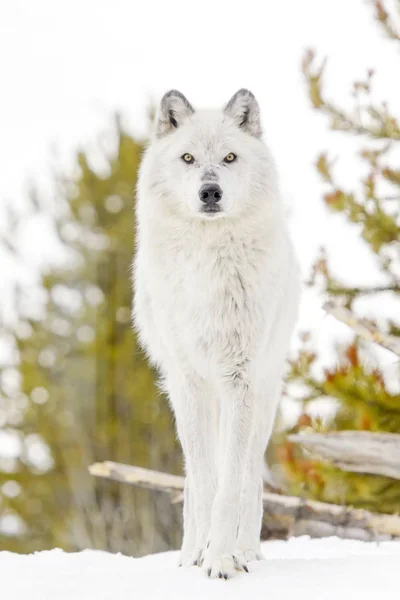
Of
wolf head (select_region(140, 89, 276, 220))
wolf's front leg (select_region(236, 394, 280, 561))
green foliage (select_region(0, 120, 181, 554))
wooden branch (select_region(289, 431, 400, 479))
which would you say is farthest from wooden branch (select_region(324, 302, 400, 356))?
green foliage (select_region(0, 120, 181, 554))

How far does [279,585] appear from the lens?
2834 mm

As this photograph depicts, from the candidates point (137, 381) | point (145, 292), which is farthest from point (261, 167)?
point (137, 381)

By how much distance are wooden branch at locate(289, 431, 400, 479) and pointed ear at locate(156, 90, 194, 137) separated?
8.76ft

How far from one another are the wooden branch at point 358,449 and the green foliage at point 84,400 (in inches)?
361

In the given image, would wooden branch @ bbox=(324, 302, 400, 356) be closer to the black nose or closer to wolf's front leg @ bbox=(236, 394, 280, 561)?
wolf's front leg @ bbox=(236, 394, 280, 561)

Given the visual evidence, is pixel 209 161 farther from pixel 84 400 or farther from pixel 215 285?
pixel 84 400

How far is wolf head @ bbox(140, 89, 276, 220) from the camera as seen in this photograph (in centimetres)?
326

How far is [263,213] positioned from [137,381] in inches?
438

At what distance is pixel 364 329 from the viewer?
5.29 m

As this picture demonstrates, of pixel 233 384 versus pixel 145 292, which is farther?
pixel 145 292

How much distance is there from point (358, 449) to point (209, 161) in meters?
2.80

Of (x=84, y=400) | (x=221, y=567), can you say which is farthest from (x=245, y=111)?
(x=84, y=400)

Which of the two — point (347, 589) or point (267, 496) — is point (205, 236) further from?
point (267, 496)

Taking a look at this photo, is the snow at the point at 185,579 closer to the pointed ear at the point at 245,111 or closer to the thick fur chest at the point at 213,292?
the thick fur chest at the point at 213,292
